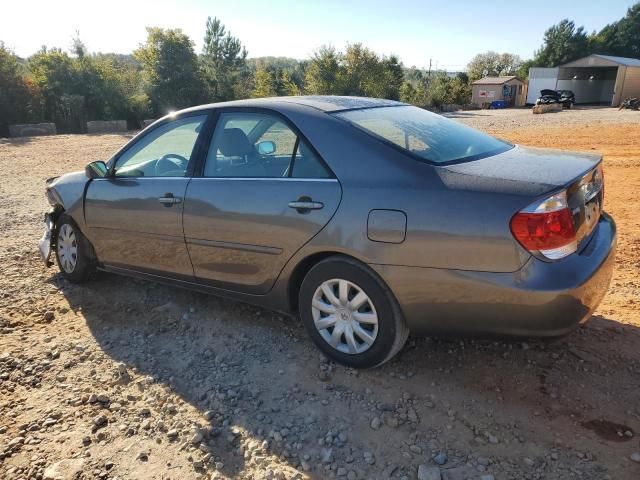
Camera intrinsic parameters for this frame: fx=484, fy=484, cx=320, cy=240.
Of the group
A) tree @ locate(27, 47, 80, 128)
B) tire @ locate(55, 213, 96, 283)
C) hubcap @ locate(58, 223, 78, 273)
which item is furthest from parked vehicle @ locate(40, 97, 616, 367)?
tree @ locate(27, 47, 80, 128)

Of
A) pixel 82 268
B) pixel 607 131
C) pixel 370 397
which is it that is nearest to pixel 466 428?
pixel 370 397

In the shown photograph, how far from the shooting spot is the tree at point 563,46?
6344 cm

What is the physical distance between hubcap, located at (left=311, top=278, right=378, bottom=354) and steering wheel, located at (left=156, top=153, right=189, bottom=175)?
150cm

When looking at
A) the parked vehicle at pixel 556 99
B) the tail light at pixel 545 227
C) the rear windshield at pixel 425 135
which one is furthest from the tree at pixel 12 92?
the parked vehicle at pixel 556 99

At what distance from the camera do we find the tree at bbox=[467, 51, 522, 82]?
7356 centimetres

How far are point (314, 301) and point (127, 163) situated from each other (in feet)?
6.99

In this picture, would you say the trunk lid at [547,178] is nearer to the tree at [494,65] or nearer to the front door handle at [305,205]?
the front door handle at [305,205]

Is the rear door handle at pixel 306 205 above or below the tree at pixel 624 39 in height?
below

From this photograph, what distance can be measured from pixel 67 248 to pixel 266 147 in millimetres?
2458

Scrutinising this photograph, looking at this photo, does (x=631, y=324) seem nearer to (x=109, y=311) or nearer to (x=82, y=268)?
(x=109, y=311)

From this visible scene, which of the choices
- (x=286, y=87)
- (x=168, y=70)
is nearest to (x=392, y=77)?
(x=286, y=87)

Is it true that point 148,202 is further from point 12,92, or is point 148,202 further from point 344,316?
point 12,92

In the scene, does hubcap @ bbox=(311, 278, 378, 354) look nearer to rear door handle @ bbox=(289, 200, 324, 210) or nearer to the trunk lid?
rear door handle @ bbox=(289, 200, 324, 210)

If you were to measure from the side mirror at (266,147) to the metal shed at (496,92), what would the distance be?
48.4 m
